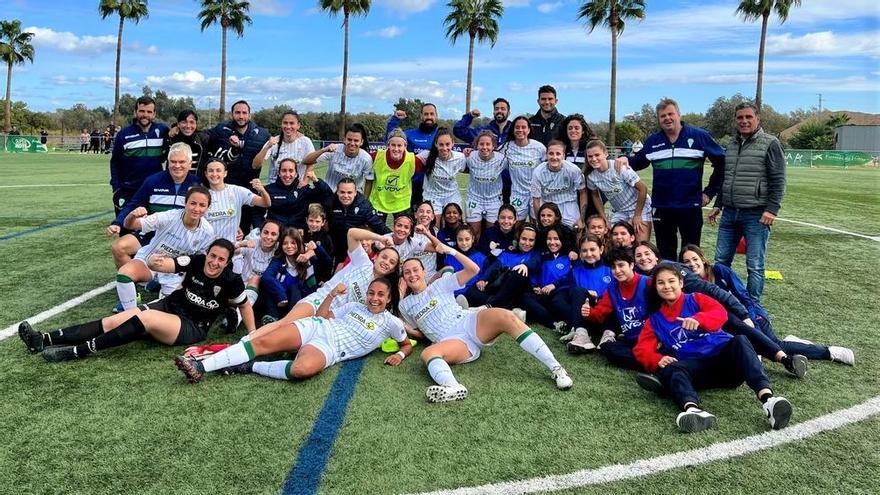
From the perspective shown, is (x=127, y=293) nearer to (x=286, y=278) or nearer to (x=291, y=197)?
(x=286, y=278)

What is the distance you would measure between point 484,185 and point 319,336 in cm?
320

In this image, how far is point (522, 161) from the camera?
272 inches

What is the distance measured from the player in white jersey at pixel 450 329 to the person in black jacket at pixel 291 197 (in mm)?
2107

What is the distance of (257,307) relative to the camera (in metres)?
5.64

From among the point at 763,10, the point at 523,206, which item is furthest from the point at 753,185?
the point at 763,10

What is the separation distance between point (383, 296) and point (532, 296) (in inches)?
70.5

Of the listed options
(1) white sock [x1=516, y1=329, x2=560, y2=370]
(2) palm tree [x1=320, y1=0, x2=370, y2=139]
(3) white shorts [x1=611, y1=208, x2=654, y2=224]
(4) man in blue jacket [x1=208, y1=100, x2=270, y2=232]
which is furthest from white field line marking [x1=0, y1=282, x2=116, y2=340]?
(2) palm tree [x1=320, y1=0, x2=370, y2=139]

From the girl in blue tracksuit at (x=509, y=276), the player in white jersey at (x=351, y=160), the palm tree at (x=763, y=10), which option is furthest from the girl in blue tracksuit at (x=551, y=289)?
the palm tree at (x=763, y=10)

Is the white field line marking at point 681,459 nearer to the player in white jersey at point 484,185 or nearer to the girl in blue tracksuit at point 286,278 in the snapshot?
the girl in blue tracksuit at point 286,278

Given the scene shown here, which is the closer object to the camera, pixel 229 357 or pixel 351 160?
pixel 229 357

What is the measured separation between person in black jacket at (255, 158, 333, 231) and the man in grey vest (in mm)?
4145

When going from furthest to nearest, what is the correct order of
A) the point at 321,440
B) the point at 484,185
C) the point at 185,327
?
1. the point at 484,185
2. the point at 185,327
3. the point at 321,440

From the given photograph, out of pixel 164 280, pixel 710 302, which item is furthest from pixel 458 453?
pixel 164 280

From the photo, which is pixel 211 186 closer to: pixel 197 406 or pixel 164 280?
pixel 164 280
